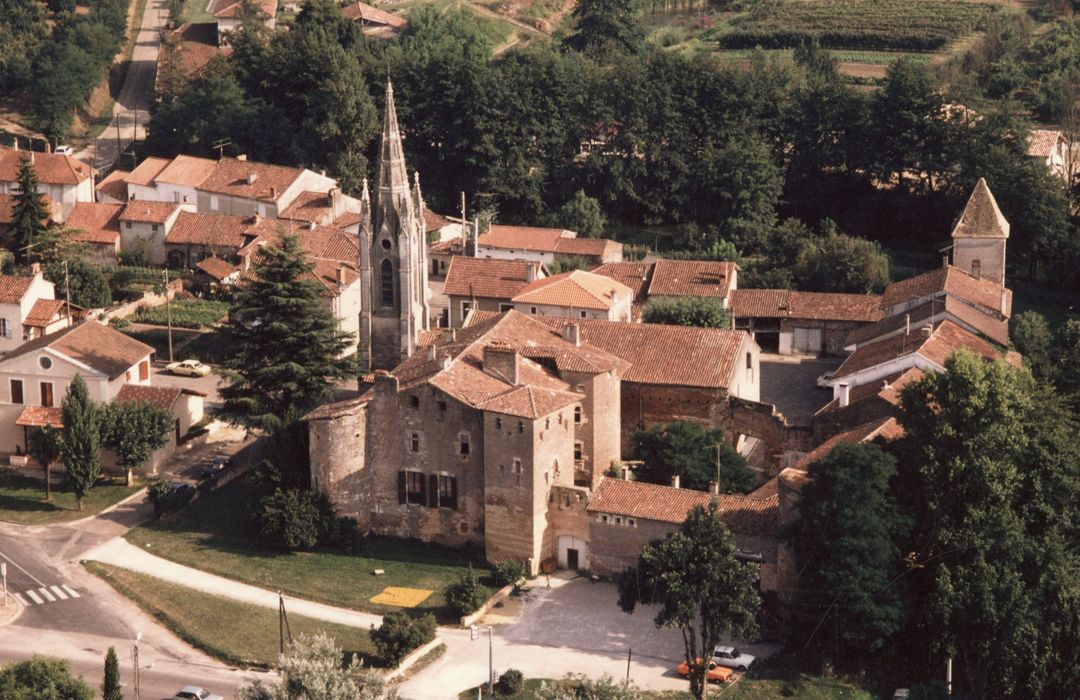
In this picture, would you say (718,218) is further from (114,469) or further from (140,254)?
(114,469)

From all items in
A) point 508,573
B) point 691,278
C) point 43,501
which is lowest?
point 508,573

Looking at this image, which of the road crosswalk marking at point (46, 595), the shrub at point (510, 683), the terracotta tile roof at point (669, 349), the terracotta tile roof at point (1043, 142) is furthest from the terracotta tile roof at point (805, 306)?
the road crosswalk marking at point (46, 595)

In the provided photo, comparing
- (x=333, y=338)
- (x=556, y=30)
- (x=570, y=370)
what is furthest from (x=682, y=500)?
(x=556, y=30)

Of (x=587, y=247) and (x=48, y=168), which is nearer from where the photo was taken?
(x=587, y=247)

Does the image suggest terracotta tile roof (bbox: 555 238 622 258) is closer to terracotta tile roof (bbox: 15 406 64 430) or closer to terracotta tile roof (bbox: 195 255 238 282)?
terracotta tile roof (bbox: 195 255 238 282)

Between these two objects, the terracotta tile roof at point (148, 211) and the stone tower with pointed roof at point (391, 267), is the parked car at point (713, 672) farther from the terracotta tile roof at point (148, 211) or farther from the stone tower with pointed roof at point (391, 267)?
the terracotta tile roof at point (148, 211)

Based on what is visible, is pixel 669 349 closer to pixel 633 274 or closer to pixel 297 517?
pixel 297 517

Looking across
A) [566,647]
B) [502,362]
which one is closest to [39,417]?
[502,362]
